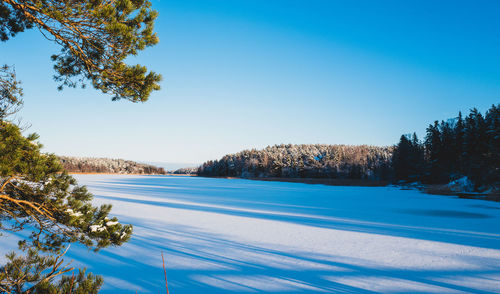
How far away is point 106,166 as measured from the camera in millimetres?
112812

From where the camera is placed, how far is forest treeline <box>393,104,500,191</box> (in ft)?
81.4

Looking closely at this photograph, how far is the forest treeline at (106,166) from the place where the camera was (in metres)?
98.7

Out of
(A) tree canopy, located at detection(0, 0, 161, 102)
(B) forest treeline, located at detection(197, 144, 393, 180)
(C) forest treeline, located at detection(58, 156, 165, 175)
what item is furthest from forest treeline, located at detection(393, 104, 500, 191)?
(C) forest treeline, located at detection(58, 156, 165, 175)

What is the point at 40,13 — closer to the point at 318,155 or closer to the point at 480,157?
the point at 480,157

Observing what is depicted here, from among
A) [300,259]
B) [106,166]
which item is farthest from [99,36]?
[106,166]

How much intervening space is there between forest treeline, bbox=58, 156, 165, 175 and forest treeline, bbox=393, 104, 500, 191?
3877 inches

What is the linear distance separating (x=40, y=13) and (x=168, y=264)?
4.01 m

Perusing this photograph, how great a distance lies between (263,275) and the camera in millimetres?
4191

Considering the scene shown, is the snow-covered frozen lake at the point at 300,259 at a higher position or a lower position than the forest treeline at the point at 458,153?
lower

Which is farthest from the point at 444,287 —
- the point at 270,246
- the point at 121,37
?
the point at 121,37

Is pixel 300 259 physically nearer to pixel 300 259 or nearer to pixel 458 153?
pixel 300 259

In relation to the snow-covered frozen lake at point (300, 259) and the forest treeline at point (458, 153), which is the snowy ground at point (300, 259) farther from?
the forest treeline at point (458, 153)

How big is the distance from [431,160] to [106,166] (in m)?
116

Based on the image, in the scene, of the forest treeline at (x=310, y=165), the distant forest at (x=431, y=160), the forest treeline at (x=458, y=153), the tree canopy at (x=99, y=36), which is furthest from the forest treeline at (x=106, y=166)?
the tree canopy at (x=99, y=36)
